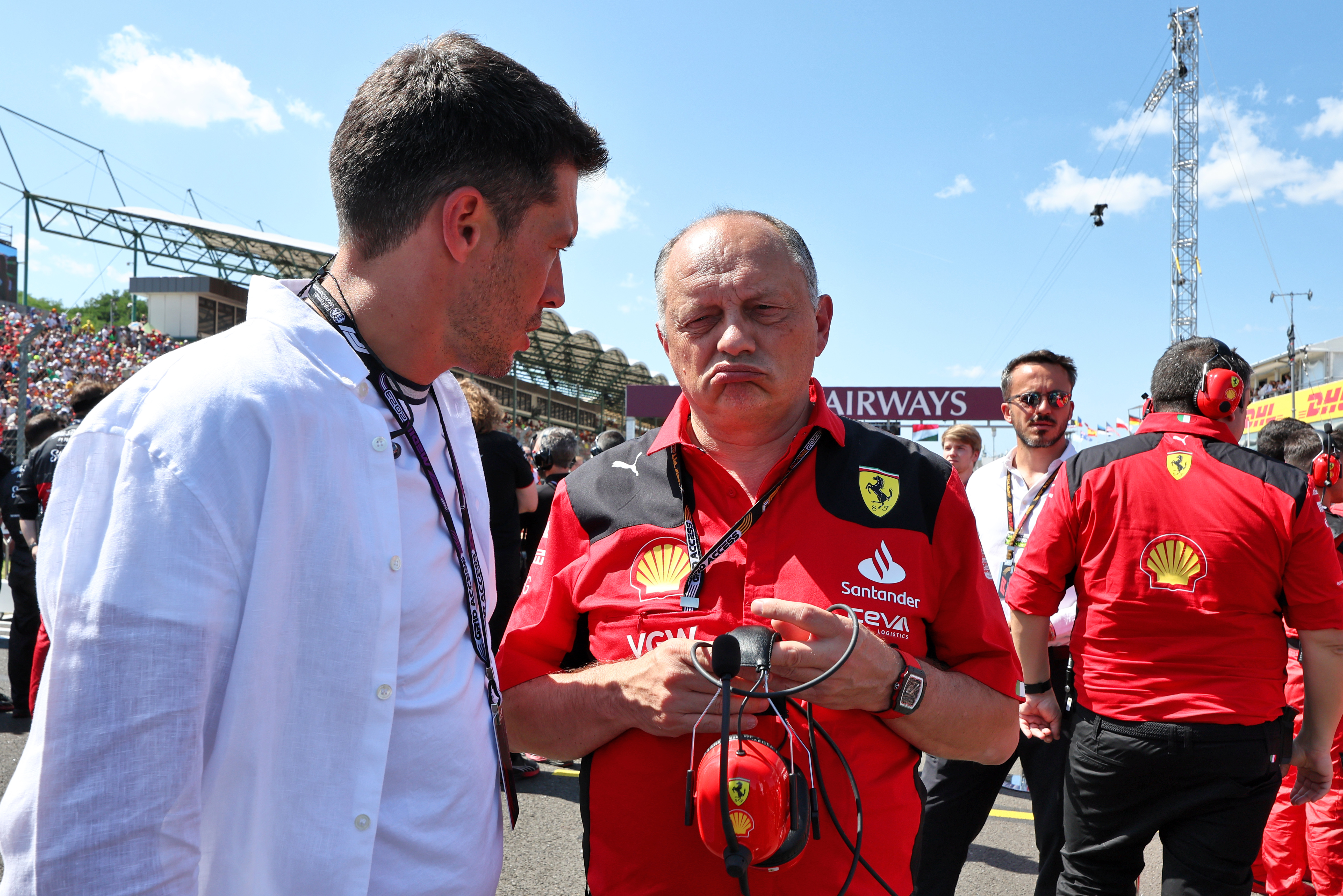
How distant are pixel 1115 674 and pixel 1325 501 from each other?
2.87m

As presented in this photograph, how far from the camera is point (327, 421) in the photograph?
4.01ft

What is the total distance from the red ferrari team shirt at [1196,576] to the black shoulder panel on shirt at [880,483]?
4.52 feet

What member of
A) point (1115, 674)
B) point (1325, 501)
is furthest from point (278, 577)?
point (1325, 501)

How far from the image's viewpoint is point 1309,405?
82.8ft

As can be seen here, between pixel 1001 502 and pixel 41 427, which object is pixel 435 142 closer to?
pixel 1001 502

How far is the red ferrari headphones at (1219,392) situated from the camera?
9.54ft

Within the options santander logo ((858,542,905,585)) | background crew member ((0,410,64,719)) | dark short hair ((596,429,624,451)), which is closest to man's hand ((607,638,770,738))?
santander logo ((858,542,905,585))

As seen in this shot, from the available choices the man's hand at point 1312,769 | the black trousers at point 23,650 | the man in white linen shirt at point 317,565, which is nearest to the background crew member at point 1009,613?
the man's hand at point 1312,769

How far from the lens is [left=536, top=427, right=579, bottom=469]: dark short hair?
21.5 feet

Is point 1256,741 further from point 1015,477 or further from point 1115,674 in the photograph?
point 1015,477

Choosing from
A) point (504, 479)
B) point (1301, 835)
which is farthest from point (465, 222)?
point (1301, 835)

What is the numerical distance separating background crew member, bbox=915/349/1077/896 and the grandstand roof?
22205 mm

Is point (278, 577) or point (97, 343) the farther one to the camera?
point (97, 343)

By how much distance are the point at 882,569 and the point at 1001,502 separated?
2.62 metres
